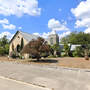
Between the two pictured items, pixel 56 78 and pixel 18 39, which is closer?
pixel 56 78

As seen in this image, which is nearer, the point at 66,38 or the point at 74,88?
the point at 74,88

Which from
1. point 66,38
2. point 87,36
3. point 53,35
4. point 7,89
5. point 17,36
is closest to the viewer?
point 7,89

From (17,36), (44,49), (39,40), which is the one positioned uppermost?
(17,36)

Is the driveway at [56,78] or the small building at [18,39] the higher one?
the small building at [18,39]

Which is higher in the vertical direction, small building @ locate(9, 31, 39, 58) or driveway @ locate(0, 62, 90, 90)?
small building @ locate(9, 31, 39, 58)

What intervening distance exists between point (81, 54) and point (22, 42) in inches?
711

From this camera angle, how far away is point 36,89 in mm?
4734

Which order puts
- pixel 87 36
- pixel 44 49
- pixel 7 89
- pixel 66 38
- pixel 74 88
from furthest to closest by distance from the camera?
pixel 66 38
pixel 87 36
pixel 44 49
pixel 74 88
pixel 7 89

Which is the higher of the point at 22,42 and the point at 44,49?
the point at 22,42

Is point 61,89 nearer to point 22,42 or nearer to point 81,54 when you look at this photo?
point 22,42

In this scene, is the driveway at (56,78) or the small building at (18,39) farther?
the small building at (18,39)

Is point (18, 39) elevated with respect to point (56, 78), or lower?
elevated

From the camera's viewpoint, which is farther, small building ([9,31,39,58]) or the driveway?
small building ([9,31,39,58])

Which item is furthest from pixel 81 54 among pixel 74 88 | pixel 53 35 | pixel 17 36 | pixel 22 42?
pixel 74 88
